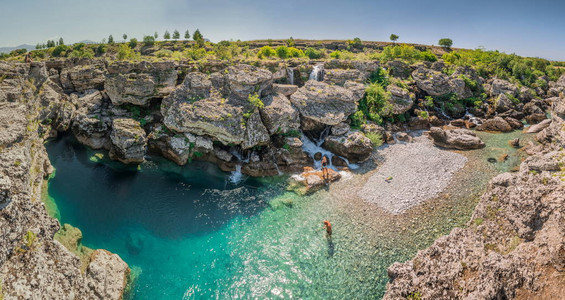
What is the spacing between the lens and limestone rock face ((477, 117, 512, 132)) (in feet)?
113

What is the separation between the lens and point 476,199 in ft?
66.7

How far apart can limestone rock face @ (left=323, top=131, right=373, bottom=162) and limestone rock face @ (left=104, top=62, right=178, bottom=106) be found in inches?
788

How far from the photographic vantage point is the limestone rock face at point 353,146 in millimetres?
26812

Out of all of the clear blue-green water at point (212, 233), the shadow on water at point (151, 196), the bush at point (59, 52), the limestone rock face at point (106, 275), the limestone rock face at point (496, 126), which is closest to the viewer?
the limestone rock face at point (106, 275)

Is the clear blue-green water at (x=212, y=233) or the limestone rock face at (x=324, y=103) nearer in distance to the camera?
the clear blue-green water at (x=212, y=233)

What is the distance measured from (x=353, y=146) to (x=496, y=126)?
23.8 m

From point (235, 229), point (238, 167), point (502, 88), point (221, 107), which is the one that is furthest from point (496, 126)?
point (235, 229)

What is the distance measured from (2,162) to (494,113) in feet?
180

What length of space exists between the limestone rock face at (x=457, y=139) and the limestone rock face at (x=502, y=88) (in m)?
19.6

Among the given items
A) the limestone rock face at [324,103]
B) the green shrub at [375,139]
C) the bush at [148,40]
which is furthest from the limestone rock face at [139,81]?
the bush at [148,40]

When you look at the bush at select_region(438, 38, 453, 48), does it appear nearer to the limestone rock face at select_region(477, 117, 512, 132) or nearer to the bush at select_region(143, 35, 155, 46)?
the limestone rock face at select_region(477, 117, 512, 132)

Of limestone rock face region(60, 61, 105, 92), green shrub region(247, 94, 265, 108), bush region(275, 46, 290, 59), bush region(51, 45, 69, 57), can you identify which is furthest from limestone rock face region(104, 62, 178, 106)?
bush region(51, 45, 69, 57)

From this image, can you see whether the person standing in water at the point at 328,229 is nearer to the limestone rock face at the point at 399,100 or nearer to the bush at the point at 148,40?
the limestone rock face at the point at 399,100

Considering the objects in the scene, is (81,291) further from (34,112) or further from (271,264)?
(34,112)
